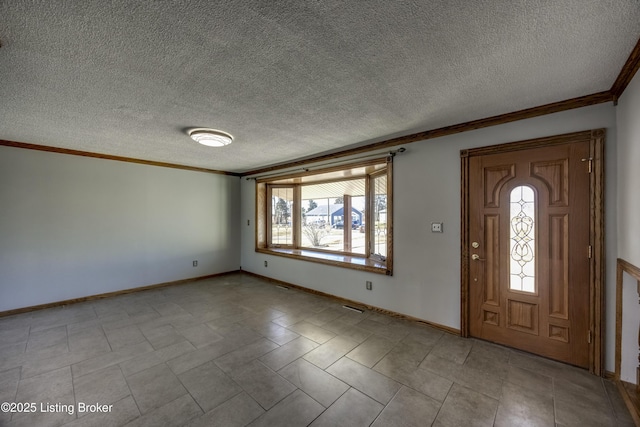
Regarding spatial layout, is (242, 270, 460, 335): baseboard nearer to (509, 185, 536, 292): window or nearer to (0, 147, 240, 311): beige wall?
(509, 185, 536, 292): window

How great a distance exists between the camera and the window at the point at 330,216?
13.3 feet

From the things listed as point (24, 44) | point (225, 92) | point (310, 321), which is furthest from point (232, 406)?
point (24, 44)

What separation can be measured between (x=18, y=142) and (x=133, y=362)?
11.9 ft

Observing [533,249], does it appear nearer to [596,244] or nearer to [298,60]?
[596,244]

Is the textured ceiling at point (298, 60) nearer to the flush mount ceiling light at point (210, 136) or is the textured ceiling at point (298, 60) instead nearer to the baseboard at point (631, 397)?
the flush mount ceiling light at point (210, 136)

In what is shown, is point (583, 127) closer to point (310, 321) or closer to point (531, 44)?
point (531, 44)

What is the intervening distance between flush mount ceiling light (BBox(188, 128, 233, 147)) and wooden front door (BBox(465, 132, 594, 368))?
9.69 feet

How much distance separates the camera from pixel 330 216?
5.39 m

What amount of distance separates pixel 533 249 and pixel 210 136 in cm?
375

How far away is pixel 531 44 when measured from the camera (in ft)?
5.09

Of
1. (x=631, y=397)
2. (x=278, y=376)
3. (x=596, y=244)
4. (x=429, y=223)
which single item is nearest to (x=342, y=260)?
(x=429, y=223)

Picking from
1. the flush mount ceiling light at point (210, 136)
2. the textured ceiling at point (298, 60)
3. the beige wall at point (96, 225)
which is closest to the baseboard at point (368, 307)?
the beige wall at point (96, 225)

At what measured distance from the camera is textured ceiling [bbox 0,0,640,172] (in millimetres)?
1305

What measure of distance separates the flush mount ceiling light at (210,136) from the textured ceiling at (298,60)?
5.6 inches
